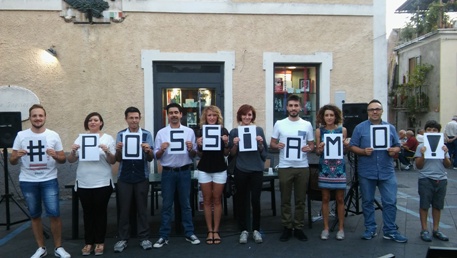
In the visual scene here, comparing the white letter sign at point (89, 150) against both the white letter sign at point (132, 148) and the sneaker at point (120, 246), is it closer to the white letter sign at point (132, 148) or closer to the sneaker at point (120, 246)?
the white letter sign at point (132, 148)

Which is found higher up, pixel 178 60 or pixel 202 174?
pixel 178 60

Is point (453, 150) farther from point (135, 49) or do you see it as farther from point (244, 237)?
point (244, 237)

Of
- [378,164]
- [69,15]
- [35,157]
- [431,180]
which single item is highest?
[69,15]

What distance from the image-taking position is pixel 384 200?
6.00 m

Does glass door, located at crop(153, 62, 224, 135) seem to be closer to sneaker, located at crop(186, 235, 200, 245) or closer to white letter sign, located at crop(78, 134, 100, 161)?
sneaker, located at crop(186, 235, 200, 245)

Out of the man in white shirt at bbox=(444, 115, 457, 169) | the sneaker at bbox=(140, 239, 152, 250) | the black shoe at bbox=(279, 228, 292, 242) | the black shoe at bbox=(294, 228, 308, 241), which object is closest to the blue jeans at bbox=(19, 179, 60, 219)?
the sneaker at bbox=(140, 239, 152, 250)

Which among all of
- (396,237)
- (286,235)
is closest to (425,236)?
(396,237)

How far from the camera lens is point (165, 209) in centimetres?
595

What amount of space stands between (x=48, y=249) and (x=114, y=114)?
3747mm

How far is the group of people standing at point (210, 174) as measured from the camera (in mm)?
5566

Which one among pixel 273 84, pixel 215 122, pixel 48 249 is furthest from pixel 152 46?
pixel 48 249

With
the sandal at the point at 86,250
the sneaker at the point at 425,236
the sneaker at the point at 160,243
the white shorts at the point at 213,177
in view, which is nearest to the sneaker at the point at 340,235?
the sneaker at the point at 425,236

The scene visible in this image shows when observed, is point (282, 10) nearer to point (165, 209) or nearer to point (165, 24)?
point (165, 24)

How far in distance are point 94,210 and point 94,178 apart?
1.41 ft
